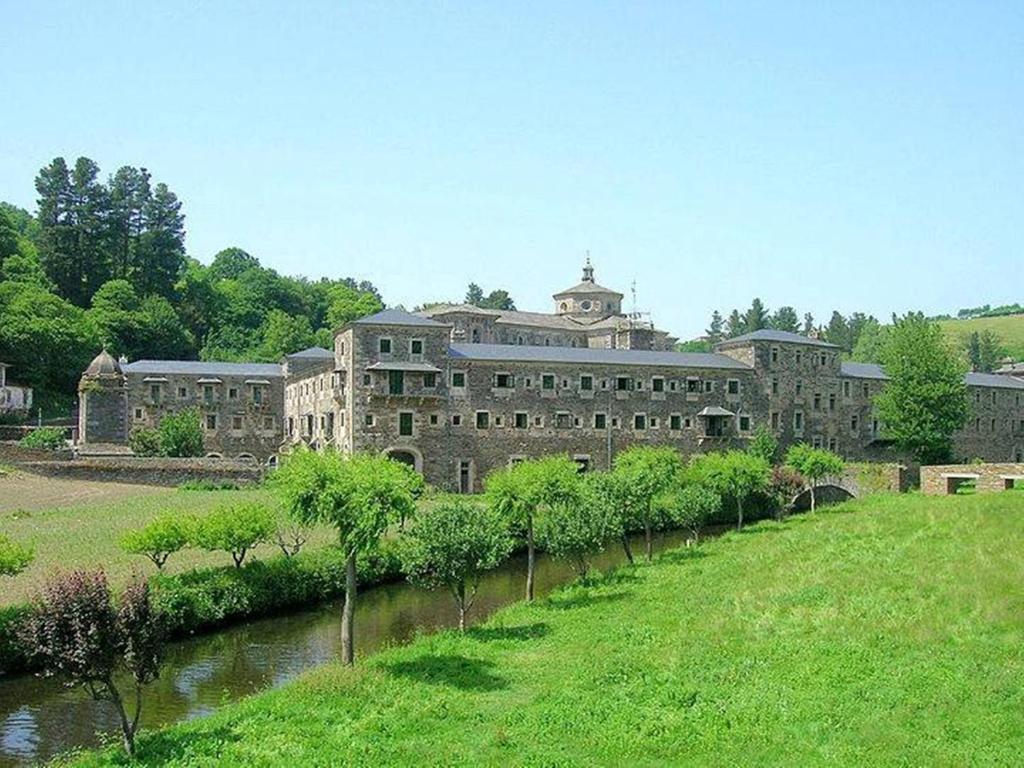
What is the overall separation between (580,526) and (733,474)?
18.6 m

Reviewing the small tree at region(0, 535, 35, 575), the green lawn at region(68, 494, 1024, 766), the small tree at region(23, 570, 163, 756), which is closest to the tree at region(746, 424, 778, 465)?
the green lawn at region(68, 494, 1024, 766)

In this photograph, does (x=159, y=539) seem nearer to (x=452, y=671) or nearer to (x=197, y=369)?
(x=452, y=671)

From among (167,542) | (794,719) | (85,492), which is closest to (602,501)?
(167,542)

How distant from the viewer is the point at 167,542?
3027 centimetres

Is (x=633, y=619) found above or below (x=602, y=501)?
below

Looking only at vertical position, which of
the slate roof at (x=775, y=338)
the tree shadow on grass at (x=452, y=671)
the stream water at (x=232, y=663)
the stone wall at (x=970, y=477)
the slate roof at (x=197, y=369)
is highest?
the slate roof at (x=775, y=338)

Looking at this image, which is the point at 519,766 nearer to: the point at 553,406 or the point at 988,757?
the point at 988,757

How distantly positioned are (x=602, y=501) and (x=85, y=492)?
29.2 m

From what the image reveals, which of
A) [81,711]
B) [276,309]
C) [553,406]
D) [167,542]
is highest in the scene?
[276,309]

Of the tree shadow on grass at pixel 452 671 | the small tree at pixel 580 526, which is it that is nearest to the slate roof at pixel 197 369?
the small tree at pixel 580 526

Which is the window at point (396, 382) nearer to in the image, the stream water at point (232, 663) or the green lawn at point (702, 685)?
the stream water at point (232, 663)

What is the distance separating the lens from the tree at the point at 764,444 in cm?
6253

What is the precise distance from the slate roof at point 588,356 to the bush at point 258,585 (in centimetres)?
2408

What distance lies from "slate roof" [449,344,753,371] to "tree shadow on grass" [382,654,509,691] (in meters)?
35.8
